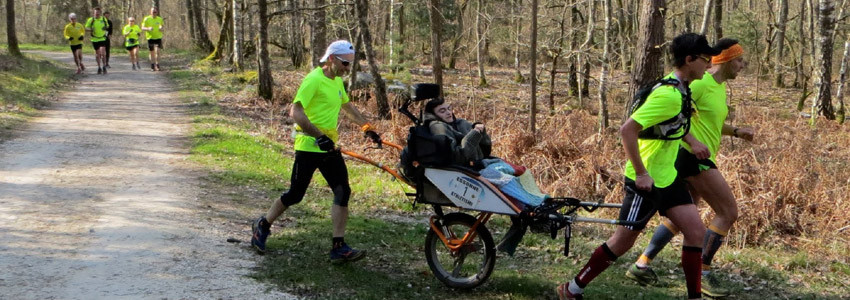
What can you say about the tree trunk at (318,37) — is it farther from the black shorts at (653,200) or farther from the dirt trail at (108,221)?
the black shorts at (653,200)

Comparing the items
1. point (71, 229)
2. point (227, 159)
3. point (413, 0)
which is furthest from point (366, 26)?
point (413, 0)

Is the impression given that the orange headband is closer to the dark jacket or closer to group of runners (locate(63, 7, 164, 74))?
the dark jacket

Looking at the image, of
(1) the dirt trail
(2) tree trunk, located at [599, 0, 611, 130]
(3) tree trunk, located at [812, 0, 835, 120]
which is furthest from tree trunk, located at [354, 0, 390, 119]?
(3) tree trunk, located at [812, 0, 835, 120]

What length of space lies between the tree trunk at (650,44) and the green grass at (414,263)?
3194 millimetres

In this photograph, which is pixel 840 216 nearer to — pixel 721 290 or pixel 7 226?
pixel 721 290

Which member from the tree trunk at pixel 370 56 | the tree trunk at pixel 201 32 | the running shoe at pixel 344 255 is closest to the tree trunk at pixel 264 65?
the tree trunk at pixel 370 56

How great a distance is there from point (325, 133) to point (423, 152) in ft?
3.59

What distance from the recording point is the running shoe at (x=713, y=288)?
237 inches

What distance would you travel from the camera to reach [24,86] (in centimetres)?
1742

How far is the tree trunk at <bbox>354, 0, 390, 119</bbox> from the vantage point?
52.6 ft

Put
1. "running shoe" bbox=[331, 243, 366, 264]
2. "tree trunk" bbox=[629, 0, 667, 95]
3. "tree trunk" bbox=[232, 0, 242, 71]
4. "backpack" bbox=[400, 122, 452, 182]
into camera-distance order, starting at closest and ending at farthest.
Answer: "backpack" bbox=[400, 122, 452, 182] → "running shoe" bbox=[331, 243, 366, 264] → "tree trunk" bbox=[629, 0, 667, 95] → "tree trunk" bbox=[232, 0, 242, 71]

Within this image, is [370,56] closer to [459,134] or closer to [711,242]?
[459,134]

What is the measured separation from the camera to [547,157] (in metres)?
11.9

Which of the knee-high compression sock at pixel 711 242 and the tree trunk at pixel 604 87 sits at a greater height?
the tree trunk at pixel 604 87
